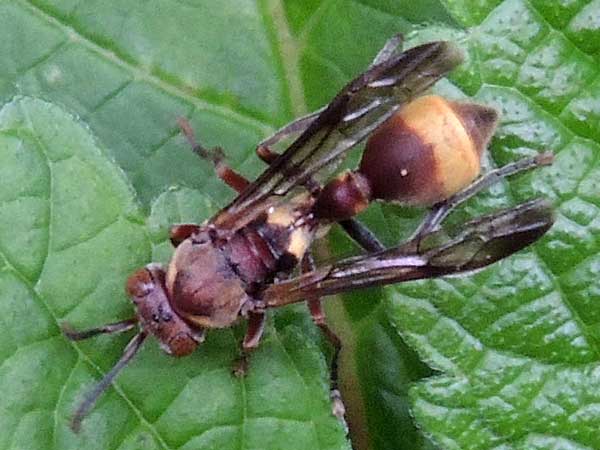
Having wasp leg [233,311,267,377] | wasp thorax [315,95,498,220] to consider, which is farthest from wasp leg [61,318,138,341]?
wasp thorax [315,95,498,220]

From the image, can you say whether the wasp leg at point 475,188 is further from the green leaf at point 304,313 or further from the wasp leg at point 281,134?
the wasp leg at point 281,134

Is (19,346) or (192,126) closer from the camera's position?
(19,346)

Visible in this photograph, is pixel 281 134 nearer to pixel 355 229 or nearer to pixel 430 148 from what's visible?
pixel 355 229

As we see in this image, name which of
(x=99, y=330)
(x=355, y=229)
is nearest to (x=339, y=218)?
(x=355, y=229)

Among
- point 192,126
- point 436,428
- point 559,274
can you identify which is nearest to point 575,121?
point 559,274

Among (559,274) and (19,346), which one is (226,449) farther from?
(559,274)

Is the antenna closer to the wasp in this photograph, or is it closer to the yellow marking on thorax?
the wasp

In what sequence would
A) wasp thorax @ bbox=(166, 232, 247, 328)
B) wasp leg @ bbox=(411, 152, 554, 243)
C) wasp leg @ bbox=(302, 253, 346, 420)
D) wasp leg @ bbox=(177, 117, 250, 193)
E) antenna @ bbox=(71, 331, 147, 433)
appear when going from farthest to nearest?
wasp leg @ bbox=(177, 117, 250, 193)
wasp leg @ bbox=(302, 253, 346, 420)
wasp thorax @ bbox=(166, 232, 247, 328)
wasp leg @ bbox=(411, 152, 554, 243)
antenna @ bbox=(71, 331, 147, 433)
